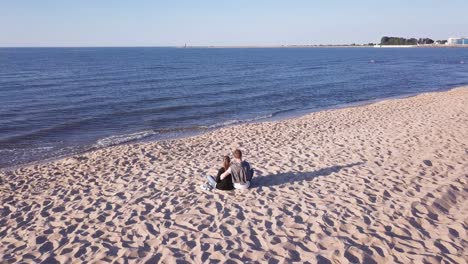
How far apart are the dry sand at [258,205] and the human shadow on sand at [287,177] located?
0.09 feet

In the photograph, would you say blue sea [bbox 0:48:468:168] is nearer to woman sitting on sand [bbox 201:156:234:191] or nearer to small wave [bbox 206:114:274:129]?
small wave [bbox 206:114:274:129]

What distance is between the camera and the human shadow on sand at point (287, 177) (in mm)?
9648

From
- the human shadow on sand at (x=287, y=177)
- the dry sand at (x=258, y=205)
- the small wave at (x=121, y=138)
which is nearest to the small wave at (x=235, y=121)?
the small wave at (x=121, y=138)

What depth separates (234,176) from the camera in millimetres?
9062

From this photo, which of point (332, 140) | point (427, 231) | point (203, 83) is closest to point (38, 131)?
point (332, 140)

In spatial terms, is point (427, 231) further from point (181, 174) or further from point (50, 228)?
point (50, 228)

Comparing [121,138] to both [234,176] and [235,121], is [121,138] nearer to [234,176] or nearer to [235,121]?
[235,121]

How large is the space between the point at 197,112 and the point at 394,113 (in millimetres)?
11239

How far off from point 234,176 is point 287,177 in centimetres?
173

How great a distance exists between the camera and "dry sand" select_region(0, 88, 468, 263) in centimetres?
643

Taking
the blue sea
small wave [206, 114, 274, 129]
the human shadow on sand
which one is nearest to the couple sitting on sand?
the human shadow on sand

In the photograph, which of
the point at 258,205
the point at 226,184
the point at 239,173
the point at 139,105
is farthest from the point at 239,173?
the point at 139,105

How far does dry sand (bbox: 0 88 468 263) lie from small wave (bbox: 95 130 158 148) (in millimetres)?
2336

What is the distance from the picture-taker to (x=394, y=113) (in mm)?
19703
